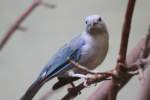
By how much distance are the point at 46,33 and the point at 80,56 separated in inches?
39.5

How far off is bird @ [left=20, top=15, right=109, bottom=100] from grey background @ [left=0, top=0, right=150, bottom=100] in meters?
0.86

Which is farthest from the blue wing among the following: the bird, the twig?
the twig

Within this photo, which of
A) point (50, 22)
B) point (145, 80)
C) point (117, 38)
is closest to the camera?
point (145, 80)

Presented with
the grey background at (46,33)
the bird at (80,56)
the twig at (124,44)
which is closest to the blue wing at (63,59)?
the bird at (80,56)

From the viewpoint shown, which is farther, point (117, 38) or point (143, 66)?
point (117, 38)

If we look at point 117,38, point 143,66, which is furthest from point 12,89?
point 143,66

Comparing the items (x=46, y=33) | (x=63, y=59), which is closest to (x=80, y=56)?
(x=63, y=59)

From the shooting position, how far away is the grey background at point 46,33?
1.75 m

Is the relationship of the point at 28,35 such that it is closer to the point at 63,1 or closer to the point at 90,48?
the point at 63,1

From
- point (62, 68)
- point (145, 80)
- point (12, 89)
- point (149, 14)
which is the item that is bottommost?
point (12, 89)

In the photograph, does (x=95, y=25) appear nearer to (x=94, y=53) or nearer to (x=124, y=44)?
(x=94, y=53)

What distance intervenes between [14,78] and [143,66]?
1.44m

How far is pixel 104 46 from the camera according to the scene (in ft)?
2.51

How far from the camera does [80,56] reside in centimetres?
85
